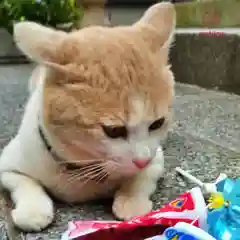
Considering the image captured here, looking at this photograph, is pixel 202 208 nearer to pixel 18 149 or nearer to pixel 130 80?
pixel 130 80

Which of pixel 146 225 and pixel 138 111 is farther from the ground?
pixel 138 111

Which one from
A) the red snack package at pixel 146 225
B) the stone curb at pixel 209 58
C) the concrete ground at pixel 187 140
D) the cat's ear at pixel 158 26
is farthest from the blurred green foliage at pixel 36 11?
the red snack package at pixel 146 225

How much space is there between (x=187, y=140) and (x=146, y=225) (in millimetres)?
646

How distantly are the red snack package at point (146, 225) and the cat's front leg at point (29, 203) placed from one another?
0.27 ft

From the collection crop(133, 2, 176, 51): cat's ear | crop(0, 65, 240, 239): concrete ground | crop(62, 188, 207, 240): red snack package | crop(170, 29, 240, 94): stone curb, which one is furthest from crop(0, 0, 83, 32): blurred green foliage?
crop(62, 188, 207, 240): red snack package

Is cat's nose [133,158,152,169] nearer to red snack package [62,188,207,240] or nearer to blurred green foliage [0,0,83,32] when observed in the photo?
red snack package [62,188,207,240]

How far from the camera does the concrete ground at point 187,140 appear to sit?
36.9 inches

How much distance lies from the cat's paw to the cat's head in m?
0.08

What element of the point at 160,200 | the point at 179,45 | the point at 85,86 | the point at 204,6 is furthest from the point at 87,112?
the point at 204,6

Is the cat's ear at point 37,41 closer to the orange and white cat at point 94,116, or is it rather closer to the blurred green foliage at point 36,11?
the orange and white cat at point 94,116

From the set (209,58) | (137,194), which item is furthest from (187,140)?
(209,58)

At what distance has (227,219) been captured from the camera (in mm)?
733

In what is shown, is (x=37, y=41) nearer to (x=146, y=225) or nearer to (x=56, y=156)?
(x=56, y=156)

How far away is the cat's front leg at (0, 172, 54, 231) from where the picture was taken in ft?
2.77
